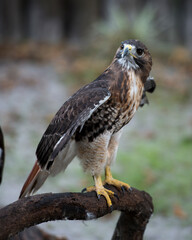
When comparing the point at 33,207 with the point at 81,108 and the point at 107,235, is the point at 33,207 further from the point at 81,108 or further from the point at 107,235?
the point at 107,235

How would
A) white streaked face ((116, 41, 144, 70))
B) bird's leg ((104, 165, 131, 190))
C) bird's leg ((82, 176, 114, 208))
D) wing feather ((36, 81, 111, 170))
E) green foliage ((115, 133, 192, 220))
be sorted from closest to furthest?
wing feather ((36, 81, 111, 170)), white streaked face ((116, 41, 144, 70)), bird's leg ((82, 176, 114, 208)), bird's leg ((104, 165, 131, 190)), green foliage ((115, 133, 192, 220))

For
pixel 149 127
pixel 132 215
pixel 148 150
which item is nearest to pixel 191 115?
pixel 149 127

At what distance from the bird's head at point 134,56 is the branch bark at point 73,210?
853 mm

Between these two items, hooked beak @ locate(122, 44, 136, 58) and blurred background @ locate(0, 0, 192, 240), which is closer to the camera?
hooked beak @ locate(122, 44, 136, 58)

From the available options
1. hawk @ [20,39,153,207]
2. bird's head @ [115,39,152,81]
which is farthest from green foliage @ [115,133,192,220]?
bird's head @ [115,39,152,81]

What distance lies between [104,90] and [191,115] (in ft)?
15.4

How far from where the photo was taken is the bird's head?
2.76 meters

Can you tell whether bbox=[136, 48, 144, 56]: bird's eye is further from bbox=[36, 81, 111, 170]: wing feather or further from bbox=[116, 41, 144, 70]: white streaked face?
bbox=[36, 81, 111, 170]: wing feather

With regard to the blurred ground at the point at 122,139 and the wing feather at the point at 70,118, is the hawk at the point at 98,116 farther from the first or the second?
the blurred ground at the point at 122,139

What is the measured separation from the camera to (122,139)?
6492 mm

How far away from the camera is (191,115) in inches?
283

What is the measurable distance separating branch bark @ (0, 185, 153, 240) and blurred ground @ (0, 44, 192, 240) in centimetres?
148

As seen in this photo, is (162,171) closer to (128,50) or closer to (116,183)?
(116,183)

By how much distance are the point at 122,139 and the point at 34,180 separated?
363 centimetres
